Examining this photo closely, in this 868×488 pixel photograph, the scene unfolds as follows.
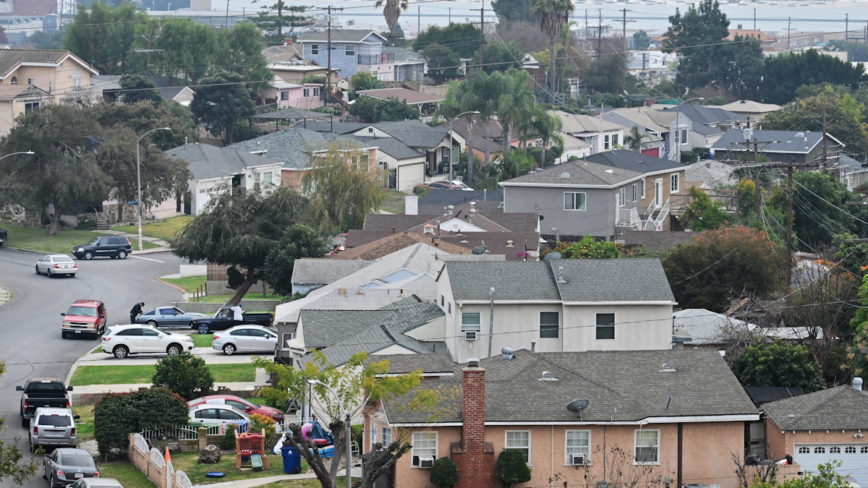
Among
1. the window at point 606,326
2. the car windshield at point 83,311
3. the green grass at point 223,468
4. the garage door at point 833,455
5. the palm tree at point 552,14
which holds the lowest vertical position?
the green grass at point 223,468

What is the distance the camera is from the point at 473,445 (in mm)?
34156

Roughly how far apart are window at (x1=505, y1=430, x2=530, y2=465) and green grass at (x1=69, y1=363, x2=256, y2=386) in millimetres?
18525

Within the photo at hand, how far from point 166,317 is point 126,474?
81.0ft

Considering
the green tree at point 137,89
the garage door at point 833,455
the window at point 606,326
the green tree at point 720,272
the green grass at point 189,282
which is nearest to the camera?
the garage door at point 833,455

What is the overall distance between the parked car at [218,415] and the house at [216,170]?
56.5m

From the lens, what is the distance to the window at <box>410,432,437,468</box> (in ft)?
112

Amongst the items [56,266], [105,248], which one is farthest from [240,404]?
[105,248]

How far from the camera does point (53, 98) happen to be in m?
120

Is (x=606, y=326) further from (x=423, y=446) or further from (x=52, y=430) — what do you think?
(x=52, y=430)

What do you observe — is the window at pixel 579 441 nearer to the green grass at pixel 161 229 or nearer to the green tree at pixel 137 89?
the green grass at pixel 161 229

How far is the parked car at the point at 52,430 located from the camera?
39188 mm

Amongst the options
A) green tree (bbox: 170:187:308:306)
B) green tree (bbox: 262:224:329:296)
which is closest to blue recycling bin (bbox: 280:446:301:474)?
green tree (bbox: 170:187:308:306)

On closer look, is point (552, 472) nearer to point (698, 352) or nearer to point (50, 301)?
point (698, 352)

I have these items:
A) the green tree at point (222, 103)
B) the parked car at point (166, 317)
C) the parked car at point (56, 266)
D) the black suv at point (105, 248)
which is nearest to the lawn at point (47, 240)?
the black suv at point (105, 248)
